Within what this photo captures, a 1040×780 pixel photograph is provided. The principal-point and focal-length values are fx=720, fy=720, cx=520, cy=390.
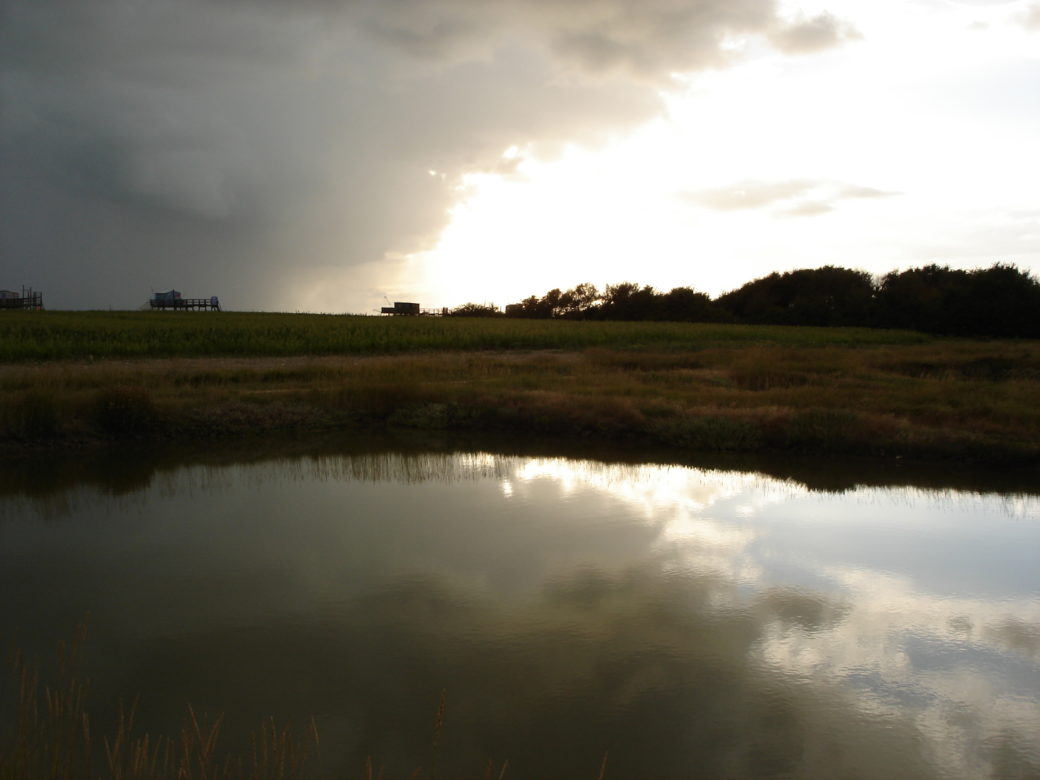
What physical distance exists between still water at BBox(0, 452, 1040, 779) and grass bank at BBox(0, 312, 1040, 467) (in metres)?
2.49

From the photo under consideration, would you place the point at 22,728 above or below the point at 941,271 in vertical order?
below

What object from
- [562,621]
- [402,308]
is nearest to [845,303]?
[402,308]

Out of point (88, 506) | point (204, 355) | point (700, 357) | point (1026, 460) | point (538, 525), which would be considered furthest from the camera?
point (700, 357)

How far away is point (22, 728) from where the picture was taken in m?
3.21

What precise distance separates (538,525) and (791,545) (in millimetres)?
2445

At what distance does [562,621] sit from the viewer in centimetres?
498

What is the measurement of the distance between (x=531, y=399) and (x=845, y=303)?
144 feet

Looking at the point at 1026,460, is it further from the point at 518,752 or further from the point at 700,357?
the point at 700,357

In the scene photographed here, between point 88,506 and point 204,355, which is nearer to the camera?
point 88,506

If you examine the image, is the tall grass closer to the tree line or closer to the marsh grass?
the tree line

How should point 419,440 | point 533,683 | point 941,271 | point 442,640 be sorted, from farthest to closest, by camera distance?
point 941,271, point 419,440, point 442,640, point 533,683

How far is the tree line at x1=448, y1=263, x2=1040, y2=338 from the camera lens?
40.8 meters

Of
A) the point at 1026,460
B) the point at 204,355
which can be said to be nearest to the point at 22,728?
the point at 1026,460

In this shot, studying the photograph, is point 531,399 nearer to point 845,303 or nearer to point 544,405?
point 544,405
